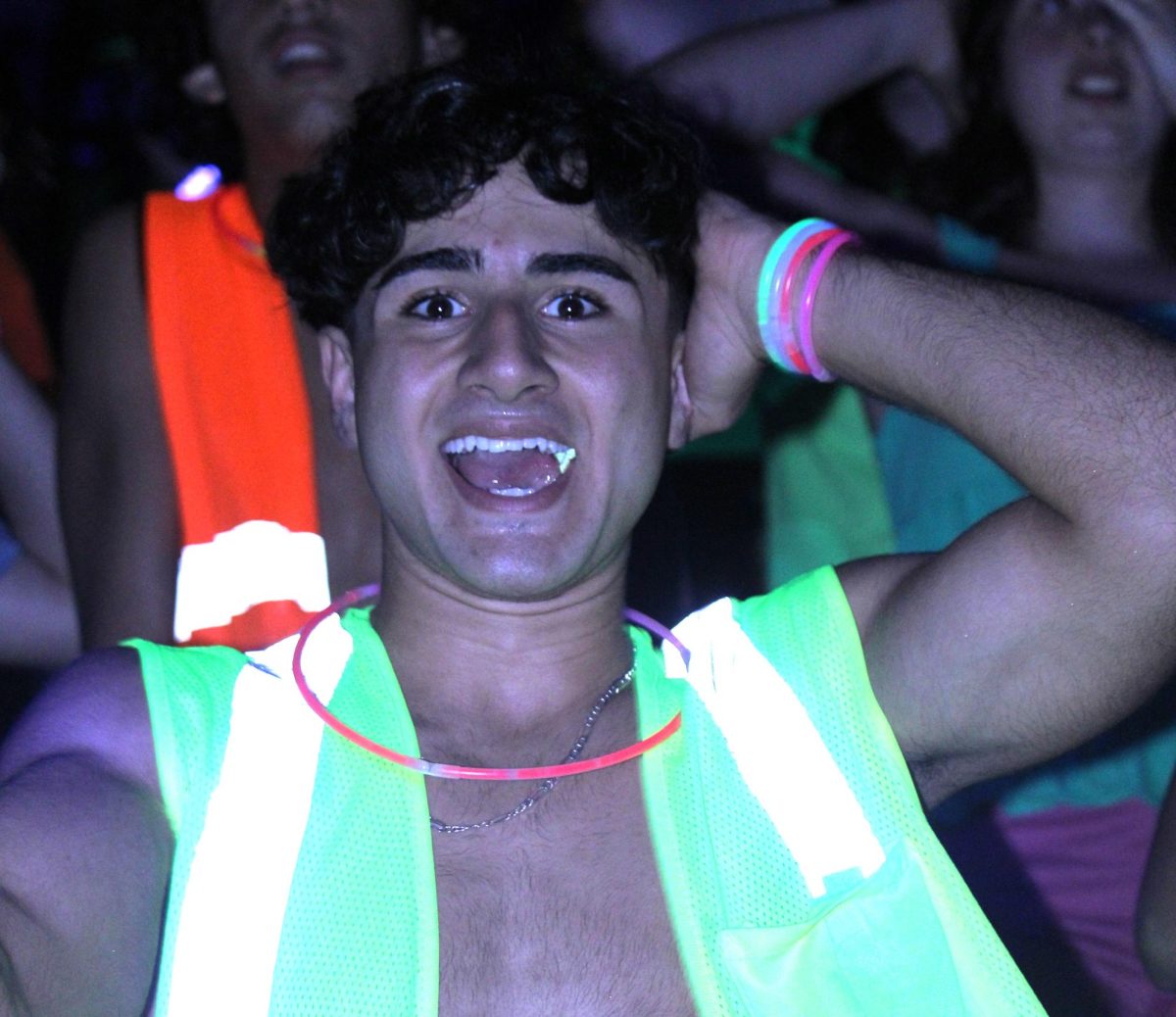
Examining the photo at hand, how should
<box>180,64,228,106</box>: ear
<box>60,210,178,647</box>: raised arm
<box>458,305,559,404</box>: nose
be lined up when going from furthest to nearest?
Result: <box>180,64,228,106</box>: ear
<box>60,210,178,647</box>: raised arm
<box>458,305,559,404</box>: nose

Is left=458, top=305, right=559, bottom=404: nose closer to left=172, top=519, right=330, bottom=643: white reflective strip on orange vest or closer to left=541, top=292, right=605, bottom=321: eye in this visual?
left=541, top=292, right=605, bottom=321: eye

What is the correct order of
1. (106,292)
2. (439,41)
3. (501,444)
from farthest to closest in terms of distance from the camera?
(439,41), (106,292), (501,444)

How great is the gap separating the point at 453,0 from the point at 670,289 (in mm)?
911

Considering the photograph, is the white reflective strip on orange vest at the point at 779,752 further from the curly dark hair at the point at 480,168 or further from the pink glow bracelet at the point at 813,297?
the curly dark hair at the point at 480,168

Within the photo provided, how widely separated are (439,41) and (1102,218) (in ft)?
3.84

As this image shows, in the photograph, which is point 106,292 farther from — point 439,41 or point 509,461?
point 509,461

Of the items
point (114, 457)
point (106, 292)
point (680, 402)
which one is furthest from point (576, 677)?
point (106, 292)

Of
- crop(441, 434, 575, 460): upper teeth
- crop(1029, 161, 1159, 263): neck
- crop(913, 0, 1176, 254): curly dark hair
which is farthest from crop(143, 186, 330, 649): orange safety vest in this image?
crop(1029, 161, 1159, 263): neck

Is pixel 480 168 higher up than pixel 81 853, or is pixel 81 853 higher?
pixel 480 168

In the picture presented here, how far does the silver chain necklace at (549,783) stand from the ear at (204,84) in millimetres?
1315

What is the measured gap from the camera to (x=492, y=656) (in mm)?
1785

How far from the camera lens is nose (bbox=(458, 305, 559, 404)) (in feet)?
5.51

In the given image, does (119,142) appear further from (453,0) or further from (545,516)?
(545,516)

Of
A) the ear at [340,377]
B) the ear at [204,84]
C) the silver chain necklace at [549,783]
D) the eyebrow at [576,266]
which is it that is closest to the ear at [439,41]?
the ear at [204,84]
